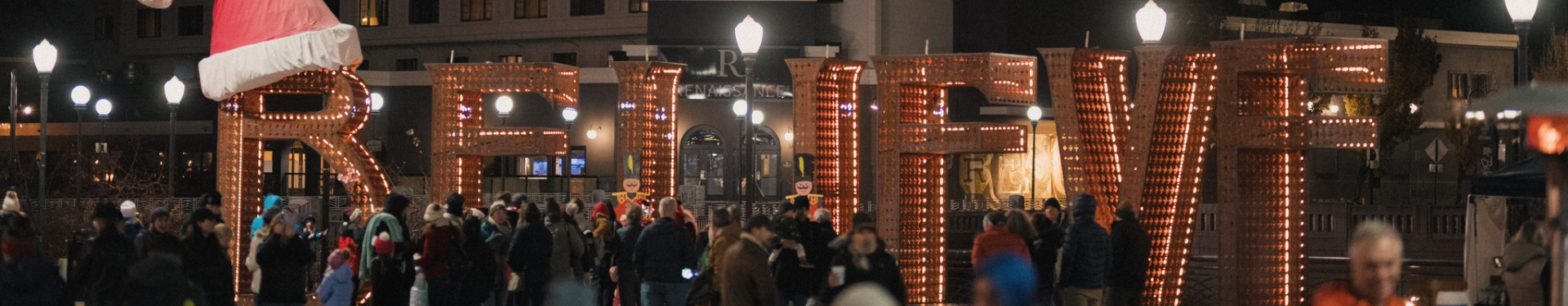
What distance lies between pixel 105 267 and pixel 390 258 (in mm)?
2475

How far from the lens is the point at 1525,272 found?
12.6 meters


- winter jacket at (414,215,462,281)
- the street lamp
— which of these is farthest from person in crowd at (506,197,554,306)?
the street lamp

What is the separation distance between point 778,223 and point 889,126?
14.0 feet

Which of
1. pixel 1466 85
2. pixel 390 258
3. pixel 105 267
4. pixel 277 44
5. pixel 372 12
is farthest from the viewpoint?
pixel 372 12

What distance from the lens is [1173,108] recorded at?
49.9 feet

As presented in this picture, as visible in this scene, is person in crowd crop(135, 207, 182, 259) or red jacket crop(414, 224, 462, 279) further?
red jacket crop(414, 224, 462, 279)

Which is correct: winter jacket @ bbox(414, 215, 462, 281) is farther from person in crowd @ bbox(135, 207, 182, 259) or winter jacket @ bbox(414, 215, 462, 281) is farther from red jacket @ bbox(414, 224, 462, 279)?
person in crowd @ bbox(135, 207, 182, 259)

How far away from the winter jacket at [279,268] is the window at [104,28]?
200ft

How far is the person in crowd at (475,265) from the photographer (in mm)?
13227

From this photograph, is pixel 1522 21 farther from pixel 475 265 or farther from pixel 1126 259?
pixel 475 265

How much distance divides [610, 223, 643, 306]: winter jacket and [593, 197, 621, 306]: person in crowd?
79 centimetres

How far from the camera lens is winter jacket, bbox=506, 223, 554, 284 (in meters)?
13.9

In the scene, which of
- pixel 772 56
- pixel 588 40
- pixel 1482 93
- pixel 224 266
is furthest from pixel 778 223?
pixel 1482 93

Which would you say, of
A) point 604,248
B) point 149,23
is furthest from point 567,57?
point 604,248
